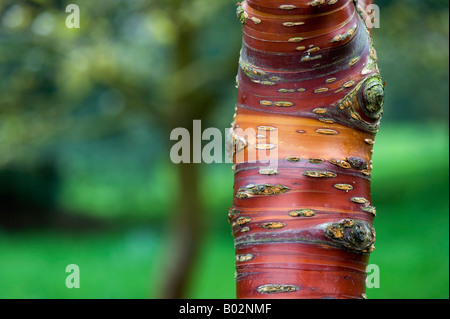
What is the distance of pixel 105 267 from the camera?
868 centimetres

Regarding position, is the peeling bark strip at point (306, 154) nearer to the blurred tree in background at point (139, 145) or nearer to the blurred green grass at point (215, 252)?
the blurred tree in background at point (139, 145)

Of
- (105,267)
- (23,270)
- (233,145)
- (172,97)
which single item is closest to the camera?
(233,145)

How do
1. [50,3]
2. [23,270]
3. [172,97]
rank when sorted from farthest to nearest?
[23,270], [172,97], [50,3]

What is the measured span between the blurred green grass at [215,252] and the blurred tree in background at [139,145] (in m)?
0.03

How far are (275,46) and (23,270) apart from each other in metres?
7.91

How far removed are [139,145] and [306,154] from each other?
29.8ft

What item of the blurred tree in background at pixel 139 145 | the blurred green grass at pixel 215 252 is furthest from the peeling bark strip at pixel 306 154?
the blurred green grass at pixel 215 252

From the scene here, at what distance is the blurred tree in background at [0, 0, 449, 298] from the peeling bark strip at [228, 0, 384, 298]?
3.23m

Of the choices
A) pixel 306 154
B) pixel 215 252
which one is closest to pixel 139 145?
pixel 215 252

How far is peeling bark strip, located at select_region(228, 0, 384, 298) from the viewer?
1.04m

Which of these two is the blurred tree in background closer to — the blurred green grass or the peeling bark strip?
the blurred green grass

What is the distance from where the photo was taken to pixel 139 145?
32.8 ft
